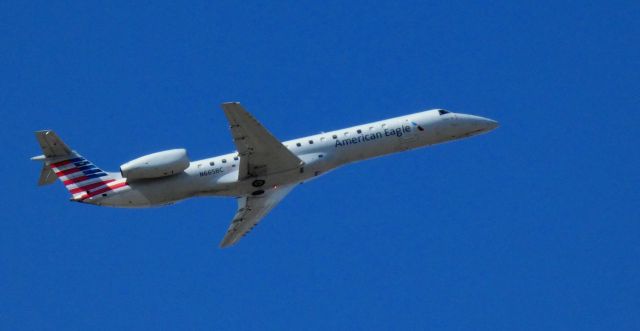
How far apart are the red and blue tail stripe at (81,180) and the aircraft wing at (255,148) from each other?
19.0 feet

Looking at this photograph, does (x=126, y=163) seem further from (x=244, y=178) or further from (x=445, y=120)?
(x=445, y=120)

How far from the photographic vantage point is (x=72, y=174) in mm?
45406

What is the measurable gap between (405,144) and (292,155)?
6187mm

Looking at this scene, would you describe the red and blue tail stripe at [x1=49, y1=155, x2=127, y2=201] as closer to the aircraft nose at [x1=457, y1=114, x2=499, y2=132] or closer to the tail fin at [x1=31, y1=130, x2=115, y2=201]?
the tail fin at [x1=31, y1=130, x2=115, y2=201]

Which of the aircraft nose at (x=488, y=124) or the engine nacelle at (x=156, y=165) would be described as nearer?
the engine nacelle at (x=156, y=165)

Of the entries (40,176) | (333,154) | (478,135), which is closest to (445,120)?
(478,135)

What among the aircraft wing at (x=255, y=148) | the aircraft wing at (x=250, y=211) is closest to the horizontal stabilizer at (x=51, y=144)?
the aircraft wing at (x=255, y=148)

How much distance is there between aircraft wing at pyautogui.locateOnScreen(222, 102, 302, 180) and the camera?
141 ft

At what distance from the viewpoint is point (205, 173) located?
150ft

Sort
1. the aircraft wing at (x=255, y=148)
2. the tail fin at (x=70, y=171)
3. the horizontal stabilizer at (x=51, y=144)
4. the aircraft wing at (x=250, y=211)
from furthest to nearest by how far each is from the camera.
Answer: the aircraft wing at (x=250, y=211)
the tail fin at (x=70, y=171)
the horizontal stabilizer at (x=51, y=144)
the aircraft wing at (x=255, y=148)

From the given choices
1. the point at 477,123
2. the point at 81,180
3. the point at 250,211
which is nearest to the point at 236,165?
the point at 250,211

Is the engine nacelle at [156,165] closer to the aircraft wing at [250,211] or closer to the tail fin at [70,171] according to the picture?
the tail fin at [70,171]

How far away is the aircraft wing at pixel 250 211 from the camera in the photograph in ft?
157

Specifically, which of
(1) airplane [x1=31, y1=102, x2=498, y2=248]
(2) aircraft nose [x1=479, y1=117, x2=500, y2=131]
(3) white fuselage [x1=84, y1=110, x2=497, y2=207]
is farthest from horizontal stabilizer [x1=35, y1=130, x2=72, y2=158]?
(2) aircraft nose [x1=479, y1=117, x2=500, y2=131]
